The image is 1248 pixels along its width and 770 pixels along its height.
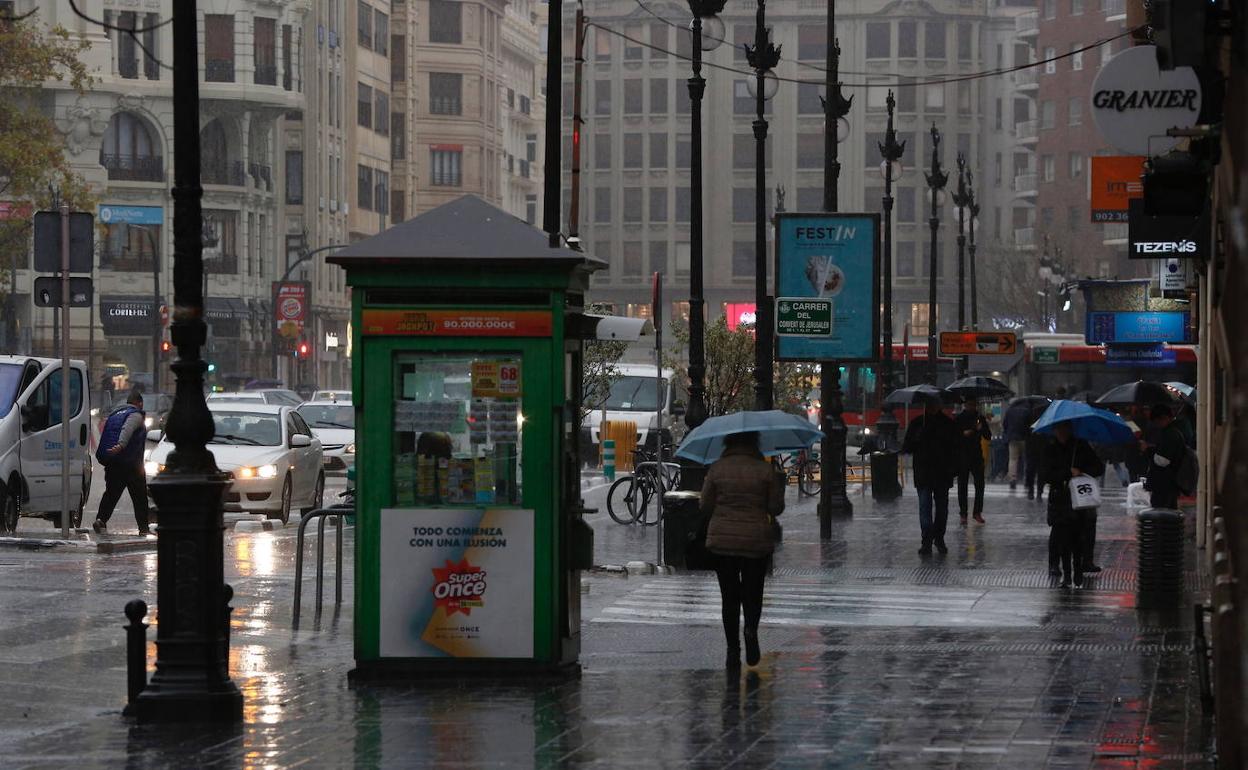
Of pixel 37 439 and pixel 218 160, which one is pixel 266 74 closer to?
pixel 218 160

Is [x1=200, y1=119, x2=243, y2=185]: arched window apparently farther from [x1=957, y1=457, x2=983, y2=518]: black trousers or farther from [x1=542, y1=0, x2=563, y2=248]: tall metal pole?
[x1=542, y1=0, x2=563, y2=248]: tall metal pole

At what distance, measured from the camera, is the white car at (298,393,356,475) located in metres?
43.1

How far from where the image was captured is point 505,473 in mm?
13742

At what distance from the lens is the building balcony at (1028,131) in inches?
5133

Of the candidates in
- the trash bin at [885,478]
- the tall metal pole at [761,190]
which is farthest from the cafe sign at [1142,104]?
the trash bin at [885,478]

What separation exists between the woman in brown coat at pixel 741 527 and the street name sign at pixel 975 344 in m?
32.2

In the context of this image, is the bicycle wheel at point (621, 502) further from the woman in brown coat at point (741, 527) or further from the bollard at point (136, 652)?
the bollard at point (136, 652)

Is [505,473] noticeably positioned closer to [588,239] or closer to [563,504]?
[563,504]

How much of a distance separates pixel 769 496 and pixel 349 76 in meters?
90.9

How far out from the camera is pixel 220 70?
299 ft

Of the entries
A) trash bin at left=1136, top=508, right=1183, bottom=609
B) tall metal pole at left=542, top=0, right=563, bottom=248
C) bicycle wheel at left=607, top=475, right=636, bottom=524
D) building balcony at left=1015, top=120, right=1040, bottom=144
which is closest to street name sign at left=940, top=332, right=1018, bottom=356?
bicycle wheel at left=607, top=475, right=636, bottom=524

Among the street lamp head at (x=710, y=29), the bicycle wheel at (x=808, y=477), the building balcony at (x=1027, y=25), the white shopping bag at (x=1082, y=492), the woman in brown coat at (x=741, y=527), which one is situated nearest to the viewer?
the woman in brown coat at (x=741, y=527)

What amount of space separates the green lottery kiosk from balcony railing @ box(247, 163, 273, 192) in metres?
80.5

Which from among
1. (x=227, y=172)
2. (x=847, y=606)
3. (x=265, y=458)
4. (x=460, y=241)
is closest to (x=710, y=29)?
(x=265, y=458)
